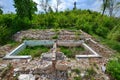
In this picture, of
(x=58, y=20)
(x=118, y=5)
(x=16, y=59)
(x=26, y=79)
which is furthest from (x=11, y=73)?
(x=58, y=20)

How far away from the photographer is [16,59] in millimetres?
6973

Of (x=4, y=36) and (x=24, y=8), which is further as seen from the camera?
(x=24, y=8)

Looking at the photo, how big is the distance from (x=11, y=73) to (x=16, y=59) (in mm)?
1463

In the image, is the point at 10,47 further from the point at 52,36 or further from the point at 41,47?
the point at 52,36

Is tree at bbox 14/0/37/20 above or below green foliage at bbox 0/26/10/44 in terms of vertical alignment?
above

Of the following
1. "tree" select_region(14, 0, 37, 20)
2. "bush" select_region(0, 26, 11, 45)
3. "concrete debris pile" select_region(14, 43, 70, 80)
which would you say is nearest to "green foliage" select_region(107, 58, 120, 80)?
"concrete debris pile" select_region(14, 43, 70, 80)

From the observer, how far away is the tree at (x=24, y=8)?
43.4 feet

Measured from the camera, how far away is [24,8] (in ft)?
44.1

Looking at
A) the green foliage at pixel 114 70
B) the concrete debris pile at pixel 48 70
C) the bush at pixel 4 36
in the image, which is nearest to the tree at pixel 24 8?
the bush at pixel 4 36

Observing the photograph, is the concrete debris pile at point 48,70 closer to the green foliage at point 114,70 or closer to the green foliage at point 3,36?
the green foliage at point 114,70

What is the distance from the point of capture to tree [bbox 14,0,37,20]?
43.4ft

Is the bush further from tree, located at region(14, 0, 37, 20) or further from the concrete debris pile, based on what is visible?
the concrete debris pile

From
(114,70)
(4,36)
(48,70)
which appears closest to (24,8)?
(4,36)

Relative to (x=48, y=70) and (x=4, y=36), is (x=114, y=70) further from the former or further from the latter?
(x=4, y=36)
